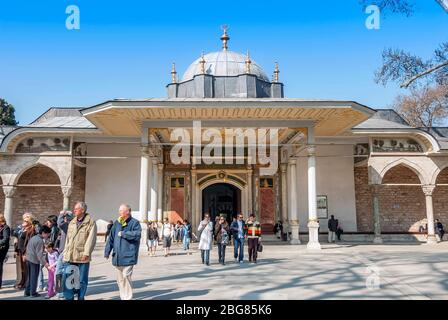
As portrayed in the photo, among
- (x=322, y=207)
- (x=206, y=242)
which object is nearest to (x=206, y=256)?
(x=206, y=242)

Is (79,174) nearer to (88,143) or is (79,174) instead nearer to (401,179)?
(88,143)

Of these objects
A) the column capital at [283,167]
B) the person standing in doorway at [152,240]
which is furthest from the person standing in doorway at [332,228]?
the person standing in doorway at [152,240]

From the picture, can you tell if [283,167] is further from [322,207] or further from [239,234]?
[239,234]

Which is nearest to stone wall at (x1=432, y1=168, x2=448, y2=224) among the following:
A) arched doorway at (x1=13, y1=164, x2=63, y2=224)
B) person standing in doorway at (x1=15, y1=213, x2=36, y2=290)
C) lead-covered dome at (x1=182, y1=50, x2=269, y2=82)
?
lead-covered dome at (x1=182, y1=50, x2=269, y2=82)

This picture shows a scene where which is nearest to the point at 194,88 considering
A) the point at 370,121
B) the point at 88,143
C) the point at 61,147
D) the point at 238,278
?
the point at 88,143

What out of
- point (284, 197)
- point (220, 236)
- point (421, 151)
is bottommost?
point (220, 236)

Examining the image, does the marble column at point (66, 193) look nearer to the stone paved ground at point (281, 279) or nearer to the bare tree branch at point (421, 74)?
the stone paved ground at point (281, 279)

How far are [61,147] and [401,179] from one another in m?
14.8

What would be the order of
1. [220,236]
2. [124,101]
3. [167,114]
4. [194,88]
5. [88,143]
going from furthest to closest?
[194,88] < [88,143] < [167,114] < [124,101] < [220,236]

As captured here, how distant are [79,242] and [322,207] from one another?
1463 centimetres

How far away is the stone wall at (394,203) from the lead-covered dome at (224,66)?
24.1 feet

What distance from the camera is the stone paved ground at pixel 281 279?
591cm

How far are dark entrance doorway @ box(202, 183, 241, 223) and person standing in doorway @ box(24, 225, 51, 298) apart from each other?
12.7 meters

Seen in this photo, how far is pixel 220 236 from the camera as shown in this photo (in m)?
9.89
